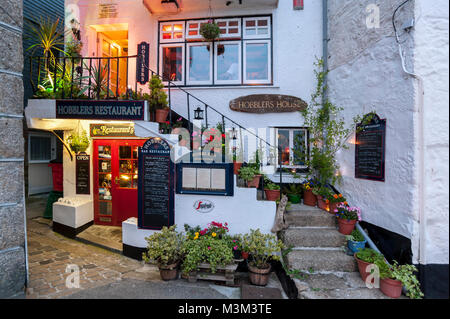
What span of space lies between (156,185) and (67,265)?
97.6 inches

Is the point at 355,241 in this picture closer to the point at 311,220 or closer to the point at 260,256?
the point at 311,220

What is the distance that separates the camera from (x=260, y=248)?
13.8 feet

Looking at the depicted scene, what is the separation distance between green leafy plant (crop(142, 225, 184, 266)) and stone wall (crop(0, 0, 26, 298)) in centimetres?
199

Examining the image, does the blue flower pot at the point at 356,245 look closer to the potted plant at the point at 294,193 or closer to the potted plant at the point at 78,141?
the potted plant at the point at 294,193

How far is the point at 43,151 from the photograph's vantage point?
11820mm

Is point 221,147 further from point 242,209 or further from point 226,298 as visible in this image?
point 226,298

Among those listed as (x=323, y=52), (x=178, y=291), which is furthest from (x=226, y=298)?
(x=323, y=52)

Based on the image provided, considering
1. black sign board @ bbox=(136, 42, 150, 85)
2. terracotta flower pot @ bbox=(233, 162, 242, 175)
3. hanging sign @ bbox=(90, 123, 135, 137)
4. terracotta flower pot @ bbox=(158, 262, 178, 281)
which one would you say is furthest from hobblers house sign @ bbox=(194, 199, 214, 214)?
black sign board @ bbox=(136, 42, 150, 85)

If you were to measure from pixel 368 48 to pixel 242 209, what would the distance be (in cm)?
461

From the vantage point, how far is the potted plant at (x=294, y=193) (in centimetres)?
596

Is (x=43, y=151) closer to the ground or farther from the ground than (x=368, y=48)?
closer to the ground

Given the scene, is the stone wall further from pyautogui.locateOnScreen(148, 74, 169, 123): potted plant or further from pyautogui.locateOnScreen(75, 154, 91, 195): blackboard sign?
pyautogui.locateOnScreen(75, 154, 91, 195): blackboard sign

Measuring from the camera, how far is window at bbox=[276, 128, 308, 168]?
6.59m

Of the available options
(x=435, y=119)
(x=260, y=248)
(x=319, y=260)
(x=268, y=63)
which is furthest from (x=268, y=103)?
(x=319, y=260)
